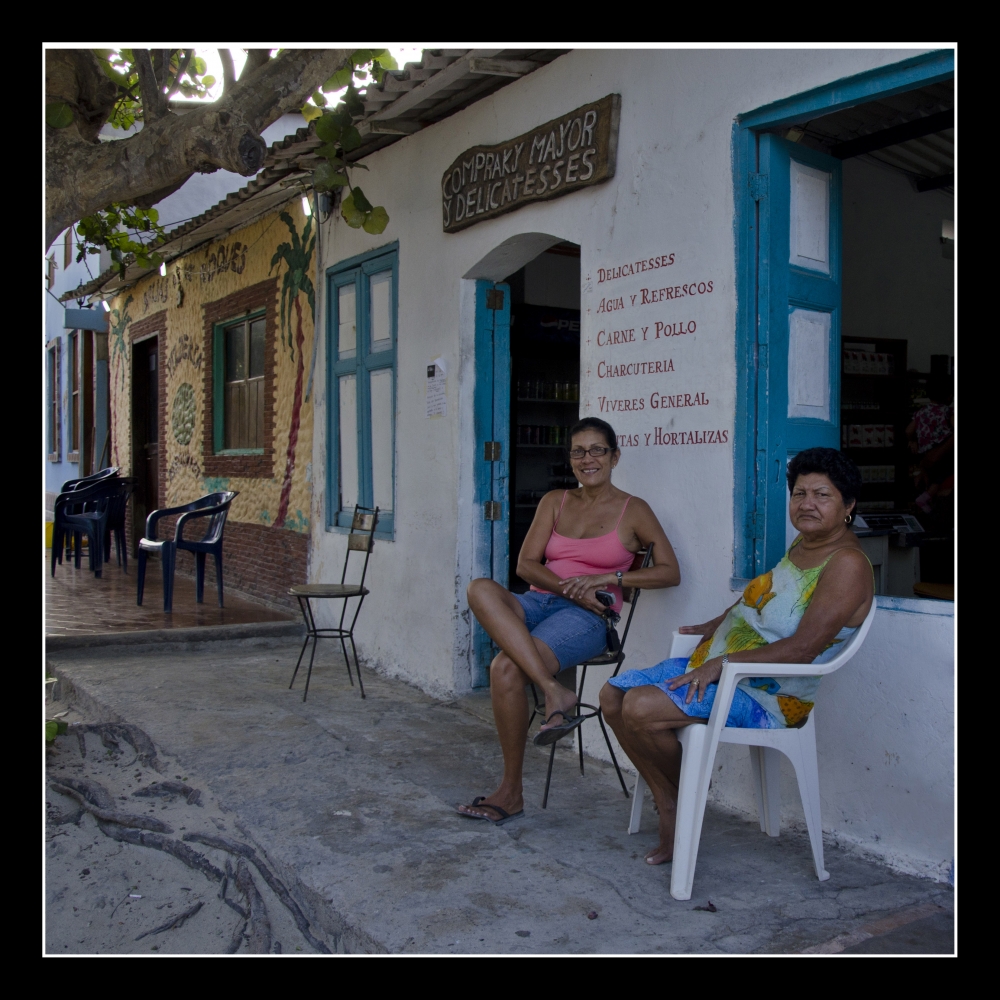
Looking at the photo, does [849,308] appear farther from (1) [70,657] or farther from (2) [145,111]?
(1) [70,657]

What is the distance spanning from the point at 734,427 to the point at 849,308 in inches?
115

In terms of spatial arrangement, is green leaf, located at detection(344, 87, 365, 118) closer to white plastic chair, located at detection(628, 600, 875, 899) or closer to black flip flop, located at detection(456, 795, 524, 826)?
black flip flop, located at detection(456, 795, 524, 826)

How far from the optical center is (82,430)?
47.8 feet

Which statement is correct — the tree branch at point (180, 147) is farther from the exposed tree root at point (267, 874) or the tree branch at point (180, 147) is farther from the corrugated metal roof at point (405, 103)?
the exposed tree root at point (267, 874)

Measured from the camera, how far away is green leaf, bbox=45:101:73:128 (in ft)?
13.5

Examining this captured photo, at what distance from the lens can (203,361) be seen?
32.9 ft

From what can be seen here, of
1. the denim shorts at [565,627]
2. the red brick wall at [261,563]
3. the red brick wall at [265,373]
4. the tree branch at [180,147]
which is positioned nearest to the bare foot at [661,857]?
the denim shorts at [565,627]

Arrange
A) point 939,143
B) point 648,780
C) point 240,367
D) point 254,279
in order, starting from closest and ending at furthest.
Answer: point 648,780, point 939,143, point 254,279, point 240,367

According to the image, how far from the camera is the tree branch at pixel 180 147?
410 centimetres

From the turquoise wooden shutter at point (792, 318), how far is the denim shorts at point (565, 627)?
67 cm

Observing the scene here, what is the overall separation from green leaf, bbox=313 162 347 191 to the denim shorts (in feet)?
8.88

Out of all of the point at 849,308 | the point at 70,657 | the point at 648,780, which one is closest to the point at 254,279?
the point at 70,657

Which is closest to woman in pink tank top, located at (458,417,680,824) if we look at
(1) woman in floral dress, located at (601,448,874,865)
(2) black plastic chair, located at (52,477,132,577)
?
(1) woman in floral dress, located at (601,448,874,865)

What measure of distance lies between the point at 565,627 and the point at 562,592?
0.16 metres
